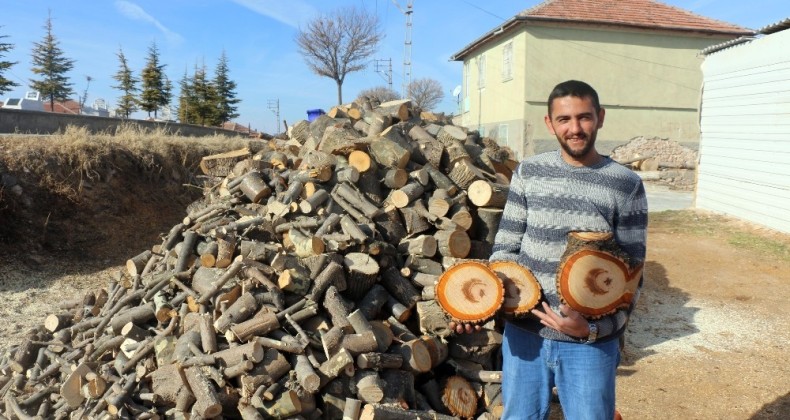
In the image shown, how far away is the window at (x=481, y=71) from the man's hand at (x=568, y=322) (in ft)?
67.5

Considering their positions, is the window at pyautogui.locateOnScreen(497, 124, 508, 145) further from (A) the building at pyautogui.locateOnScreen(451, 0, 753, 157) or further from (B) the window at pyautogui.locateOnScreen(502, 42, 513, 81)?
(B) the window at pyautogui.locateOnScreen(502, 42, 513, 81)

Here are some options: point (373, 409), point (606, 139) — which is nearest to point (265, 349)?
point (373, 409)

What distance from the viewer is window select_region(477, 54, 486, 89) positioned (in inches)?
848

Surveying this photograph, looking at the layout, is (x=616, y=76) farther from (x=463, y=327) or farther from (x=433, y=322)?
(x=463, y=327)

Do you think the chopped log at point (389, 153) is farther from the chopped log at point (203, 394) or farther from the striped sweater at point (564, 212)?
the striped sweater at point (564, 212)

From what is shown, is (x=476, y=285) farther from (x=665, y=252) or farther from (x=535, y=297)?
(x=665, y=252)

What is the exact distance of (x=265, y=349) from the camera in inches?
140

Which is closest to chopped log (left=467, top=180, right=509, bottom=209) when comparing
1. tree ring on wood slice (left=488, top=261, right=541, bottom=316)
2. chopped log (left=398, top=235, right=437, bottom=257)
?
chopped log (left=398, top=235, right=437, bottom=257)

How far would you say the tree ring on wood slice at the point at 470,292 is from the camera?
6.91 feet

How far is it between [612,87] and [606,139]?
188cm

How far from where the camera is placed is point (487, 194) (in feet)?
16.1

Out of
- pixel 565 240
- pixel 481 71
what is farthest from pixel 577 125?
pixel 481 71

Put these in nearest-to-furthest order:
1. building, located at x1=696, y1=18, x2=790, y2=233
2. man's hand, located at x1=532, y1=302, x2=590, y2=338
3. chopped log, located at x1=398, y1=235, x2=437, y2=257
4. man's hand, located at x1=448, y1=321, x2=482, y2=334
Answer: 1. man's hand, located at x1=532, y1=302, x2=590, y2=338
2. man's hand, located at x1=448, y1=321, x2=482, y2=334
3. chopped log, located at x1=398, y1=235, x2=437, y2=257
4. building, located at x1=696, y1=18, x2=790, y2=233

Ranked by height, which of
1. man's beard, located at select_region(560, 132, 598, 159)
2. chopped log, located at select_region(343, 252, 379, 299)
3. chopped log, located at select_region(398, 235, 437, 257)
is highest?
man's beard, located at select_region(560, 132, 598, 159)
